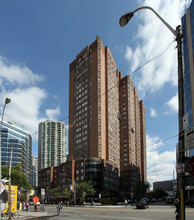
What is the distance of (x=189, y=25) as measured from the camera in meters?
62.6

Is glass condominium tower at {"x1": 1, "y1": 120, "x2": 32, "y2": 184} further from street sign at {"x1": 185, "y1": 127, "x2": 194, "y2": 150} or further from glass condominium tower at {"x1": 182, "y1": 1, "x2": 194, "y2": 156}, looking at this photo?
street sign at {"x1": 185, "y1": 127, "x2": 194, "y2": 150}

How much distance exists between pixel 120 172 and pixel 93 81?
50.6m

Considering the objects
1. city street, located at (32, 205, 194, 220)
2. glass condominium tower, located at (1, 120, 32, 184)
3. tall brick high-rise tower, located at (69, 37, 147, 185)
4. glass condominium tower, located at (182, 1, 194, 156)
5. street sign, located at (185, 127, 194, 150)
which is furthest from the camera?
glass condominium tower, located at (1, 120, 32, 184)

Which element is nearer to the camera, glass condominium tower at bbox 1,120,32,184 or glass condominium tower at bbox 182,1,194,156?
glass condominium tower at bbox 182,1,194,156

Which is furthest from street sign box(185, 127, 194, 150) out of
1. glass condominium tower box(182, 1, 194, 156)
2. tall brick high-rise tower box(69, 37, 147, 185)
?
tall brick high-rise tower box(69, 37, 147, 185)

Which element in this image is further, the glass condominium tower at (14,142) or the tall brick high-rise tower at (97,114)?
the glass condominium tower at (14,142)

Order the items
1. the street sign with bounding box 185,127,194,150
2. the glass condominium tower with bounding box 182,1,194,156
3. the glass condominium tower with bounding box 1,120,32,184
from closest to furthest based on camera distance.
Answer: the street sign with bounding box 185,127,194,150
the glass condominium tower with bounding box 182,1,194,156
the glass condominium tower with bounding box 1,120,32,184

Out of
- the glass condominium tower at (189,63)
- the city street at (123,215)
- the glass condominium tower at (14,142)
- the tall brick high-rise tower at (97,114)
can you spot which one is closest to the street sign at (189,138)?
the city street at (123,215)

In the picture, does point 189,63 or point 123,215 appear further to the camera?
point 189,63

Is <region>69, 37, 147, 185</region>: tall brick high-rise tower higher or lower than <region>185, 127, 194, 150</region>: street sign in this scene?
higher

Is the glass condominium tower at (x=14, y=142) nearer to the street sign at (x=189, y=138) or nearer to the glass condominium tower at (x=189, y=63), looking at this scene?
the glass condominium tower at (x=189, y=63)

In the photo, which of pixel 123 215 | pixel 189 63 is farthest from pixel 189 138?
pixel 189 63

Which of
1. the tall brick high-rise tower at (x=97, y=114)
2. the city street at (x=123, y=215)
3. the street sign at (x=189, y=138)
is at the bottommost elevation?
the city street at (x=123, y=215)

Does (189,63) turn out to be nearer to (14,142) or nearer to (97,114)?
(97,114)
